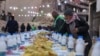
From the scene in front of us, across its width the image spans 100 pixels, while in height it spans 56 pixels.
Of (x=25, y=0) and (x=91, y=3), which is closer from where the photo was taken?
(x=91, y=3)

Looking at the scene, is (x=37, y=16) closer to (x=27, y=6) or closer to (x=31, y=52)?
(x=27, y=6)

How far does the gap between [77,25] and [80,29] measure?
0.09 meters

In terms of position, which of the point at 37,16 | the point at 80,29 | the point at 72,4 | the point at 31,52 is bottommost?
the point at 37,16

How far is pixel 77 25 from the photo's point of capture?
4.16 meters

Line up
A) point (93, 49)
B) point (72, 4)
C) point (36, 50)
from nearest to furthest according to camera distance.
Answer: point (93, 49), point (36, 50), point (72, 4)

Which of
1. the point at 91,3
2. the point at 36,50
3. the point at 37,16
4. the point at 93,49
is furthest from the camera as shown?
the point at 37,16

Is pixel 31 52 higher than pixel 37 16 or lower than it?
higher

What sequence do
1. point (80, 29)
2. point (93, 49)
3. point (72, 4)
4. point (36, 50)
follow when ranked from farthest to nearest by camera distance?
point (72, 4) < point (80, 29) < point (36, 50) < point (93, 49)

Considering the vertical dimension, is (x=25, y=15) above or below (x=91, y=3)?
Result: below

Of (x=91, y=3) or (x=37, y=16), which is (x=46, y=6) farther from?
(x=91, y=3)

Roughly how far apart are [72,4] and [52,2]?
53.3 feet

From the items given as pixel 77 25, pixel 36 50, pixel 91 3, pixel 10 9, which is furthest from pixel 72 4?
pixel 36 50

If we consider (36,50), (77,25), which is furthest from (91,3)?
(36,50)

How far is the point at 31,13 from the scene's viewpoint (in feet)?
159
